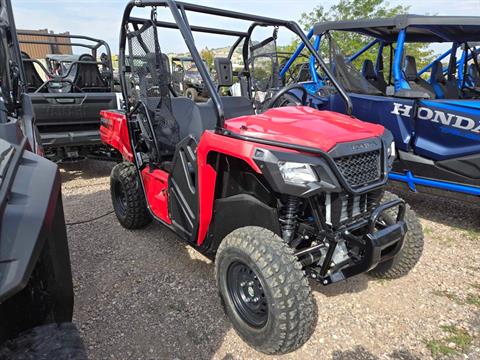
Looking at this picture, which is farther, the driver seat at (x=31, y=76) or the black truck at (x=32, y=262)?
the driver seat at (x=31, y=76)

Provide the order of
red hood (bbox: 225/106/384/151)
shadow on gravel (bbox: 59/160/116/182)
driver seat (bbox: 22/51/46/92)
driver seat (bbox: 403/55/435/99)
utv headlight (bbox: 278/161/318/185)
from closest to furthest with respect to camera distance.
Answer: utv headlight (bbox: 278/161/318/185) < red hood (bbox: 225/106/384/151) < driver seat (bbox: 403/55/435/99) < shadow on gravel (bbox: 59/160/116/182) < driver seat (bbox: 22/51/46/92)

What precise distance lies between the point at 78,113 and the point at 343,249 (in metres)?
4.70

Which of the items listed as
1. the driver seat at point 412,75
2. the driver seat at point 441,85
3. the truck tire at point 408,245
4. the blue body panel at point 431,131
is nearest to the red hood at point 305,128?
the truck tire at point 408,245

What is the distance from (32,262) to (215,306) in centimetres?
168

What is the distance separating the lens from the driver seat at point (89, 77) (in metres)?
6.66

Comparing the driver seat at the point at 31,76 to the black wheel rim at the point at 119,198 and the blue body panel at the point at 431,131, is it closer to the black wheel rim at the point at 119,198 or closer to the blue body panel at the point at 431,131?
the black wheel rim at the point at 119,198

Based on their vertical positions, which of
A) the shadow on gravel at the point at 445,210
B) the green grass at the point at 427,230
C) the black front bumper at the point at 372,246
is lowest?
the shadow on gravel at the point at 445,210

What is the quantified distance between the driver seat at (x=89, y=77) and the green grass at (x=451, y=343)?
21.1 ft

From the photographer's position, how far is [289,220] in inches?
89.1

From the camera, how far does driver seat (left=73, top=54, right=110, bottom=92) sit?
262 inches

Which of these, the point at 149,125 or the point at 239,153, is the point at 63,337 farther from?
the point at 149,125

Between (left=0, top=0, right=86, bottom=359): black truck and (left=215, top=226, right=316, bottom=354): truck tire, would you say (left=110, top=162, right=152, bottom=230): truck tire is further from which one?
(left=0, top=0, right=86, bottom=359): black truck

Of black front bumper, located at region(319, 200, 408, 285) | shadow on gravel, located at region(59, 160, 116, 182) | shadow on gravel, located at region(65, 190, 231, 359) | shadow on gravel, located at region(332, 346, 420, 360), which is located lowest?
shadow on gravel, located at region(332, 346, 420, 360)

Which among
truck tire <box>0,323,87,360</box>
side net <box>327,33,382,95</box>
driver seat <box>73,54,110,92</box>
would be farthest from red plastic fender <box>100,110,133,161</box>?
driver seat <box>73,54,110,92</box>
